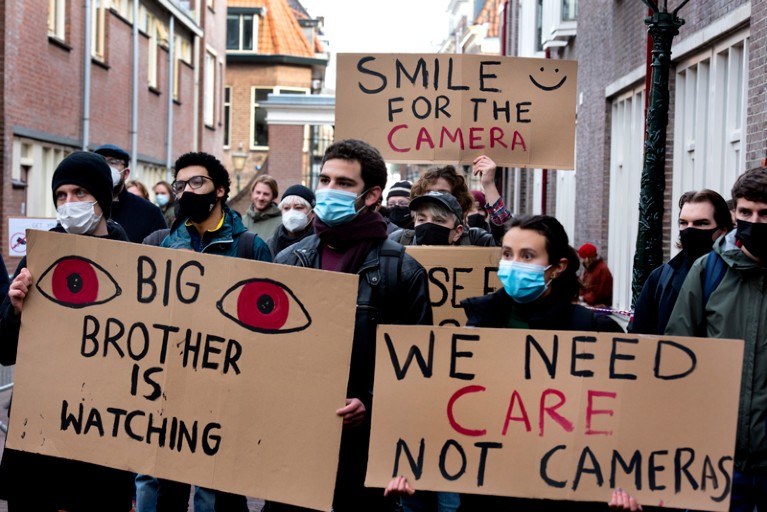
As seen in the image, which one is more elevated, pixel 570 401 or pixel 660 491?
pixel 570 401

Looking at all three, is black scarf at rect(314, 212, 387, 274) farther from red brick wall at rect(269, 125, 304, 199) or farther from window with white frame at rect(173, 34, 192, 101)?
window with white frame at rect(173, 34, 192, 101)

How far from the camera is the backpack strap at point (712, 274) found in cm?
452

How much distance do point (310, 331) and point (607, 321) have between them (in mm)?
982

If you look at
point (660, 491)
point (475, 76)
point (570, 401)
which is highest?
point (475, 76)

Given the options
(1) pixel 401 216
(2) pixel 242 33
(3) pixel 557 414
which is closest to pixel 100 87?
(1) pixel 401 216

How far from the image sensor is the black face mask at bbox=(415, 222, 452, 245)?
Answer: 244 inches

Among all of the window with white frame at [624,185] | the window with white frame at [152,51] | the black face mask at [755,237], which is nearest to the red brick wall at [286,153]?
the window with white frame at [152,51]

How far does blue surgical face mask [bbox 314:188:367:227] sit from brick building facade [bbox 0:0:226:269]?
14.6m

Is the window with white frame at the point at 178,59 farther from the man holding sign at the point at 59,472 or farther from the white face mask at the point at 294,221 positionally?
the man holding sign at the point at 59,472

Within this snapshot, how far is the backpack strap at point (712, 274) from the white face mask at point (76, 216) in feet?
7.76

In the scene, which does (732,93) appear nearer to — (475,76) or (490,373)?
(475,76)

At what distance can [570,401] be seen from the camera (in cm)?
383

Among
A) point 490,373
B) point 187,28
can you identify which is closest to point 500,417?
point 490,373

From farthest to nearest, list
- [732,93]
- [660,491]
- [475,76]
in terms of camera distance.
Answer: [732,93]
[475,76]
[660,491]
